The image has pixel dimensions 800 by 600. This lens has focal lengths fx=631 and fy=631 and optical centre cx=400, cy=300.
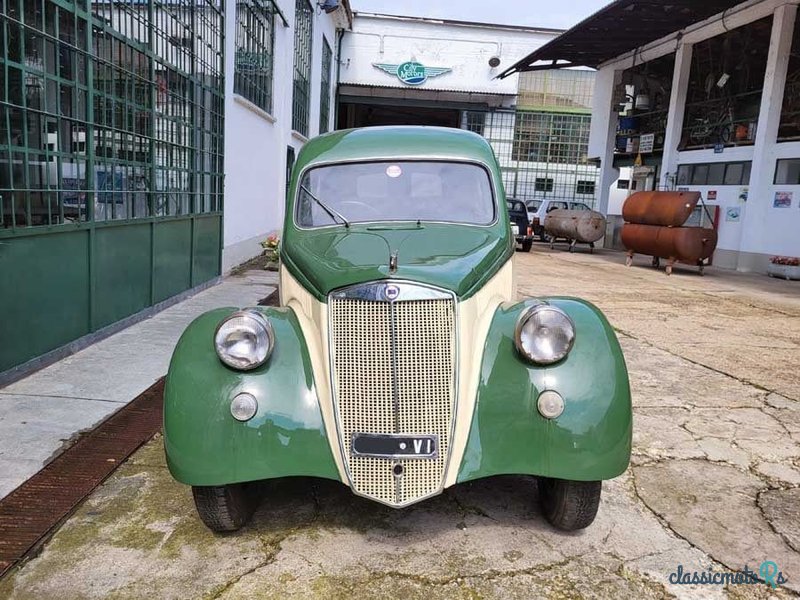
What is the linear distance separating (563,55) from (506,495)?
68.9 feet

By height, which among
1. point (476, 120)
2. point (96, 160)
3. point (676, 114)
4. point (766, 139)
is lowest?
point (96, 160)

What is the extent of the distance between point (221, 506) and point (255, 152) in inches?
408

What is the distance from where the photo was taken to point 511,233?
3.90 m

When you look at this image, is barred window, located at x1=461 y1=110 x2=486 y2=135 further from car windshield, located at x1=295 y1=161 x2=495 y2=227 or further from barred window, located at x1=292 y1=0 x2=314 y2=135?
car windshield, located at x1=295 y1=161 x2=495 y2=227

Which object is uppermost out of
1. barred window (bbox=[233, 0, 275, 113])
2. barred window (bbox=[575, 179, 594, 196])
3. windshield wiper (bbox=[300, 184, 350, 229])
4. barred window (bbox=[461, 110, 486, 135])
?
barred window (bbox=[461, 110, 486, 135])

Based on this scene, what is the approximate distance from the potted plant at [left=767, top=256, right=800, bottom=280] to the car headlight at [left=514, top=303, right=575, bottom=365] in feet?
44.0

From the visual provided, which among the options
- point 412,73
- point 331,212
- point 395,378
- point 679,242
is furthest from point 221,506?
point 412,73

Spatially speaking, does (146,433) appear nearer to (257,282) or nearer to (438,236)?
(438,236)

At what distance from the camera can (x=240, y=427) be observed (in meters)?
2.67

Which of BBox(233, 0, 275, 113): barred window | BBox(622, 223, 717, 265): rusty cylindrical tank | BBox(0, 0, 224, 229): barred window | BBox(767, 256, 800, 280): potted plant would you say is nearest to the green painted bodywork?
BBox(0, 0, 224, 229): barred window

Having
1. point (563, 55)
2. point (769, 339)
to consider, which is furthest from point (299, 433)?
point (563, 55)

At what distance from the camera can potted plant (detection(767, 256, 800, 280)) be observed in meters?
13.7

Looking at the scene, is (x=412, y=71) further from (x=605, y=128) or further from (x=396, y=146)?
(x=396, y=146)

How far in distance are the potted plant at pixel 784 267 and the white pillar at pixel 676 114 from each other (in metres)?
4.68
